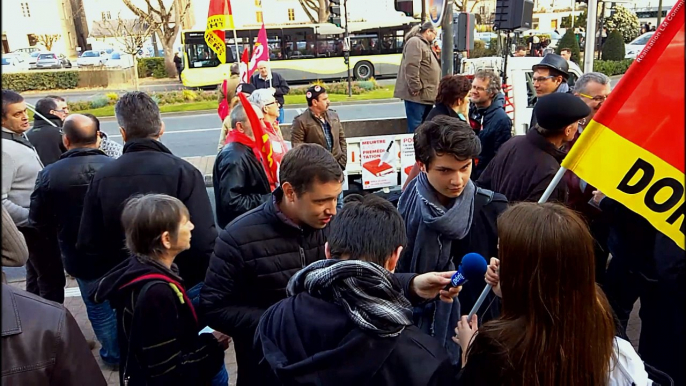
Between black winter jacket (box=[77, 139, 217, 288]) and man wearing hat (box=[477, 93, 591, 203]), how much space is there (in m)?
1.94

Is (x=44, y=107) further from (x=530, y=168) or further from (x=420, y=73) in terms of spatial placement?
(x=420, y=73)

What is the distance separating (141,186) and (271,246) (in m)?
1.20

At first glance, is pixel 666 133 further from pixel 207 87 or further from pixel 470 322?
pixel 207 87

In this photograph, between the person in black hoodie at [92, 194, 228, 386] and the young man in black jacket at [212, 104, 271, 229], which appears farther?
the young man in black jacket at [212, 104, 271, 229]

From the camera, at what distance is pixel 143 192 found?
3162mm

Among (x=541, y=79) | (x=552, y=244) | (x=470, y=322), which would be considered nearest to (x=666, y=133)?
(x=552, y=244)

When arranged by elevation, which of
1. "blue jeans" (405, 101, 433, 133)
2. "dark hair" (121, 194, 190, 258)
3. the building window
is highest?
the building window

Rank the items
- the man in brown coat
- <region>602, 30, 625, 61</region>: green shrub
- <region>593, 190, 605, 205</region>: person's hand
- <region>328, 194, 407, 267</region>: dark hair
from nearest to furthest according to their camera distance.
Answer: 1. <region>328, 194, 407, 267</region>: dark hair
2. <region>593, 190, 605, 205</region>: person's hand
3. the man in brown coat
4. <region>602, 30, 625, 61</region>: green shrub

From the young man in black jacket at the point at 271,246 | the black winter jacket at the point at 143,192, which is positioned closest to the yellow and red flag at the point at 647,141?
the young man in black jacket at the point at 271,246

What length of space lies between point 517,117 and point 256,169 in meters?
5.90

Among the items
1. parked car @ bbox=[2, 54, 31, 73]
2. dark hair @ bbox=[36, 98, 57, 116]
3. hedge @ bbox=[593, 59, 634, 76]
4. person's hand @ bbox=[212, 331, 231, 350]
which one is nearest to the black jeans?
dark hair @ bbox=[36, 98, 57, 116]

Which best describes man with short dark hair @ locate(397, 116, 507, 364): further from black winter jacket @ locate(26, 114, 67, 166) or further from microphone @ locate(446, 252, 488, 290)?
black winter jacket @ locate(26, 114, 67, 166)

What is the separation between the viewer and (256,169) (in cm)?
382

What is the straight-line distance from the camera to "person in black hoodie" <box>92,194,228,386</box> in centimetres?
235
